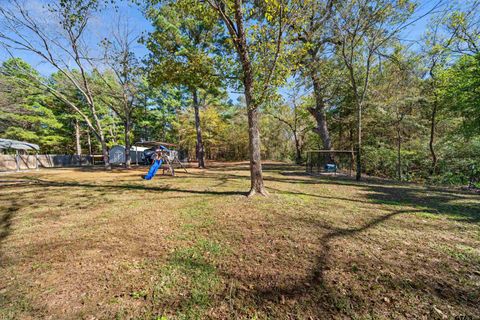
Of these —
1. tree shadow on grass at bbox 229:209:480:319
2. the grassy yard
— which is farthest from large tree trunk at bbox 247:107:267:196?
tree shadow on grass at bbox 229:209:480:319

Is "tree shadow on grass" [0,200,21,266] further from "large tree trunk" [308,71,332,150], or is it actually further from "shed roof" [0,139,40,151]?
"large tree trunk" [308,71,332,150]

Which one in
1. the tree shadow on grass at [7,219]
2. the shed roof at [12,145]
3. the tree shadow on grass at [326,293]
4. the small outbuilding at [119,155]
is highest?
the shed roof at [12,145]

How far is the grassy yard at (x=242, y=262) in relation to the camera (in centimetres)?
169

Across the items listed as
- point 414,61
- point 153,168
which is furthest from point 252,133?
point 414,61

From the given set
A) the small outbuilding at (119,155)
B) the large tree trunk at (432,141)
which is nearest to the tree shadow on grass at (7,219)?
the large tree trunk at (432,141)

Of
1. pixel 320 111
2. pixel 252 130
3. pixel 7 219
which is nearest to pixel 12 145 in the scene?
pixel 7 219

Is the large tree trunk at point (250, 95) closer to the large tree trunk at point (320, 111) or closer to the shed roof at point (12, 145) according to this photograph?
the large tree trunk at point (320, 111)

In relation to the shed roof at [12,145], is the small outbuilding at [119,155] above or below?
below

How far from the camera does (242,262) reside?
235 centimetres

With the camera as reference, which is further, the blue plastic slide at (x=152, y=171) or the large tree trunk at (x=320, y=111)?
the large tree trunk at (x=320, y=111)

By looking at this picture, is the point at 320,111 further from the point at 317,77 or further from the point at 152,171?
the point at 152,171

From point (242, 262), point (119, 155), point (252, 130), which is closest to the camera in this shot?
point (242, 262)

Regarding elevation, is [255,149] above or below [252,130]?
below

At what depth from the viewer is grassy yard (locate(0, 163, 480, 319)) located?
1.69 m
